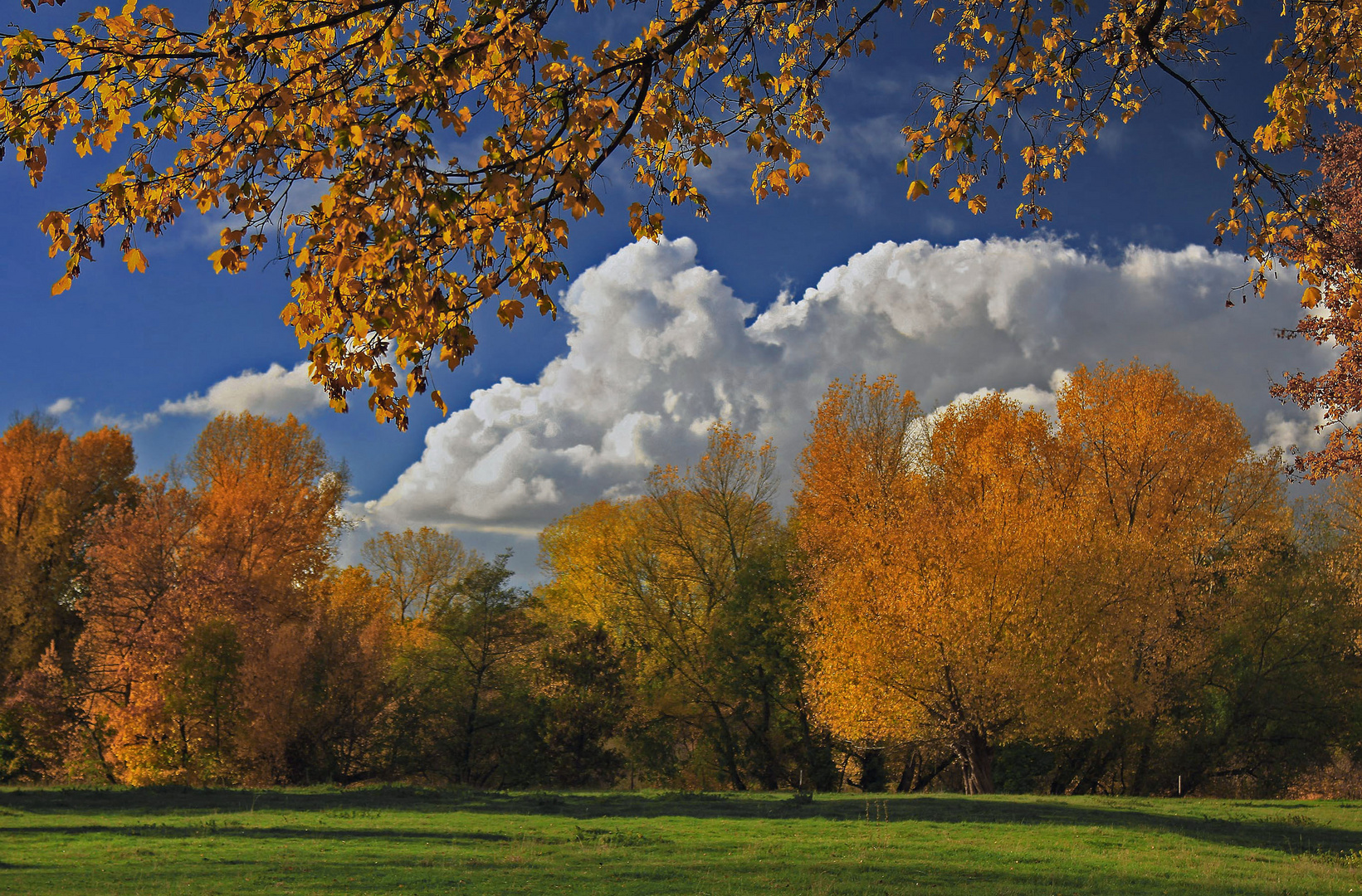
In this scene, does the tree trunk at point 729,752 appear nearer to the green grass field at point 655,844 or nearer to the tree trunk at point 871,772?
the tree trunk at point 871,772

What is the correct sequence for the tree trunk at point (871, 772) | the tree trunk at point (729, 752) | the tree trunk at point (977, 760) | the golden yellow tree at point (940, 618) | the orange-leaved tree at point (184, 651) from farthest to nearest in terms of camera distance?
the tree trunk at point (729, 752) → the tree trunk at point (871, 772) → the orange-leaved tree at point (184, 651) → the tree trunk at point (977, 760) → the golden yellow tree at point (940, 618)

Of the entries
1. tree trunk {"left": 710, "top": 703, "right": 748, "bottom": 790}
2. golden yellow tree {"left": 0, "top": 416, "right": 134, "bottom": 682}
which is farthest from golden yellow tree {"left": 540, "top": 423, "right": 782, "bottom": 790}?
golden yellow tree {"left": 0, "top": 416, "right": 134, "bottom": 682}

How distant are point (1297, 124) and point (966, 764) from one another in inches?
799

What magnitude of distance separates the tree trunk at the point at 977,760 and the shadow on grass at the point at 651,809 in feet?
8.17

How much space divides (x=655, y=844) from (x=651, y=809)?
484cm

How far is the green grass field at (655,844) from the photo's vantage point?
10711 mm

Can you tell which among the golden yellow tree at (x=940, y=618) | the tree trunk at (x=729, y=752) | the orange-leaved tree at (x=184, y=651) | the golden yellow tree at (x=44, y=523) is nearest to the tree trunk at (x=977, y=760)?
the golden yellow tree at (x=940, y=618)

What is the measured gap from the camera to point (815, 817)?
1672cm

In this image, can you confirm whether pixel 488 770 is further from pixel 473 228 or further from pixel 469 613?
pixel 473 228

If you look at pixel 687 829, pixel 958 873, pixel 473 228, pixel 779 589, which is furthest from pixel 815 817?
pixel 473 228

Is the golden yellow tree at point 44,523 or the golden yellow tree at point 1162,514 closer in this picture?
the golden yellow tree at point 1162,514

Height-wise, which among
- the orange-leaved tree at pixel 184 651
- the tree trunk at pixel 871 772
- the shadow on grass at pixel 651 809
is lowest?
the tree trunk at pixel 871 772

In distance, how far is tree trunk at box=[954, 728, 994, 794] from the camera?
22.6m

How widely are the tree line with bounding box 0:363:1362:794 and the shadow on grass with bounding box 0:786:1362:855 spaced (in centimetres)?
271
